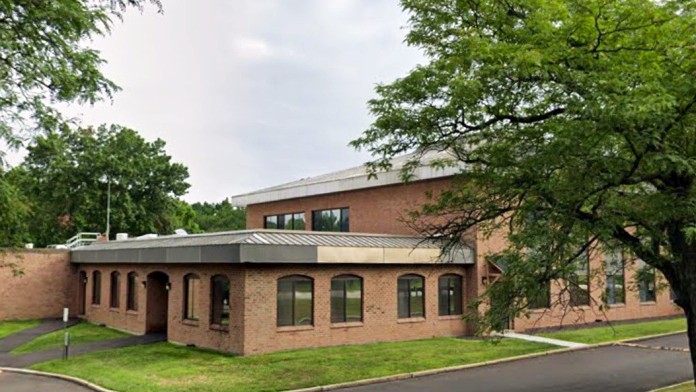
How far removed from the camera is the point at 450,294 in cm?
2416

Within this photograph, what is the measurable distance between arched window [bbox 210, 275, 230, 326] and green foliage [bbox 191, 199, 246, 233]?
54.3 metres

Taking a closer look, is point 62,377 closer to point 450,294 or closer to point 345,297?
point 345,297

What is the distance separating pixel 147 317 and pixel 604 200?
19459mm

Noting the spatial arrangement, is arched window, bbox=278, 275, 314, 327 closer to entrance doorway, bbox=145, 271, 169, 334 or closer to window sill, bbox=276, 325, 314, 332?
window sill, bbox=276, 325, 314, 332

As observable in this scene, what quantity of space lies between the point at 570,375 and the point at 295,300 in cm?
862

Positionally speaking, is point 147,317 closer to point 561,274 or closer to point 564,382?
point 564,382

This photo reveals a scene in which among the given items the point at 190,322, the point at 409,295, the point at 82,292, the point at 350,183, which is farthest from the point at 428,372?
the point at 82,292

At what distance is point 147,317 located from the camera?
24.7m

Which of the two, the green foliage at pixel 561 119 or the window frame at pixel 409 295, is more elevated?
the green foliage at pixel 561 119

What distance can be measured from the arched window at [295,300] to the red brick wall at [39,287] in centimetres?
1883

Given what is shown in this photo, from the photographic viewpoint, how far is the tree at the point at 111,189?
171 feet

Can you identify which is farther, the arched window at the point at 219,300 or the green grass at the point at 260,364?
the arched window at the point at 219,300

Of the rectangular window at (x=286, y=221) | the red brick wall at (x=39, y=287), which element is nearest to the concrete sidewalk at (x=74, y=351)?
the red brick wall at (x=39, y=287)

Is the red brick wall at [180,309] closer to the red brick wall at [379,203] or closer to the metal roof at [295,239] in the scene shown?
the metal roof at [295,239]
